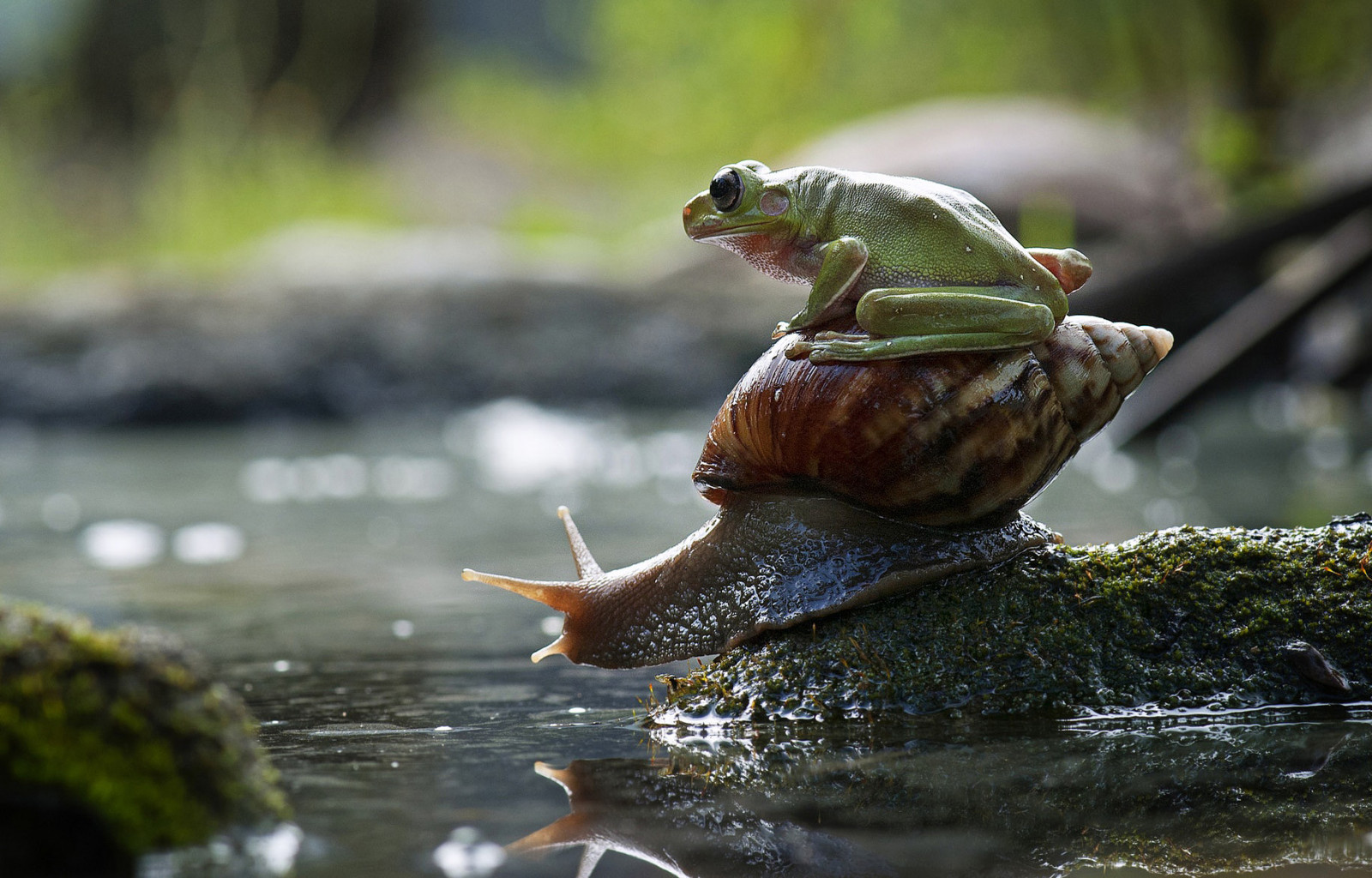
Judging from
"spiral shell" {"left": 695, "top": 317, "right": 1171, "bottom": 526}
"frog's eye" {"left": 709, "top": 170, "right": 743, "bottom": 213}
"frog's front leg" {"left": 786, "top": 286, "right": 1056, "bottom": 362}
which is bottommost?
→ "spiral shell" {"left": 695, "top": 317, "right": 1171, "bottom": 526}

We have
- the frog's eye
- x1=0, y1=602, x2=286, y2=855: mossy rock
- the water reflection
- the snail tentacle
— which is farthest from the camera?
the snail tentacle

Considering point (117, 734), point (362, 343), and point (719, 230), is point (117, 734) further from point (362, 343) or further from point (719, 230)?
point (362, 343)

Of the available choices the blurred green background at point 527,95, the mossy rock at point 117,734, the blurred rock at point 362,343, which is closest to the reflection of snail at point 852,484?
the mossy rock at point 117,734

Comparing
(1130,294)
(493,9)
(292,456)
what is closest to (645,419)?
(292,456)

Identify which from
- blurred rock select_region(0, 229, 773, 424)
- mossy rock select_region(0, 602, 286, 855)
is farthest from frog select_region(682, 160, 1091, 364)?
blurred rock select_region(0, 229, 773, 424)

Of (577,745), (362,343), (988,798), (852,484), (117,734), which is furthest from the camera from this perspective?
(362,343)

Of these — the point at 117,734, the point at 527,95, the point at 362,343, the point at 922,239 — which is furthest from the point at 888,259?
the point at 527,95

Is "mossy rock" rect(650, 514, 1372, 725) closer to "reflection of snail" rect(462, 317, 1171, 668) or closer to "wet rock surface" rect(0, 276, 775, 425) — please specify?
"reflection of snail" rect(462, 317, 1171, 668)
